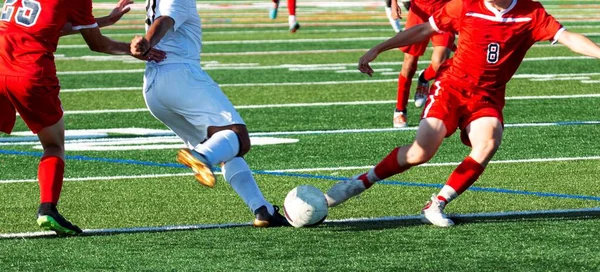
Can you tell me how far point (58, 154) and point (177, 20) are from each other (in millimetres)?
1009

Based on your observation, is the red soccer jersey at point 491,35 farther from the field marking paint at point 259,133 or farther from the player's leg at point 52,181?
the field marking paint at point 259,133

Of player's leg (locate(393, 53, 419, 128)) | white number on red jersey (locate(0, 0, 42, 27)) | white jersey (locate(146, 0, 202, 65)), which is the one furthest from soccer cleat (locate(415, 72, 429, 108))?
white number on red jersey (locate(0, 0, 42, 27))

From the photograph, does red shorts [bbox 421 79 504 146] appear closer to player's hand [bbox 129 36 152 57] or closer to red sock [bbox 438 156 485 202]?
red sock [bbox 438 156 485 202]

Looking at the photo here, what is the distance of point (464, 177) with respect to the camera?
782 centimetres

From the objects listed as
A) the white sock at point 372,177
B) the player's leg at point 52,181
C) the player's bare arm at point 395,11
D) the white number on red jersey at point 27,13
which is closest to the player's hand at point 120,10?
the white number on red jersey at point 27,13

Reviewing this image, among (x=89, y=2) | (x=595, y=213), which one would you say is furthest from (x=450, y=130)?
(x=89, y=2)

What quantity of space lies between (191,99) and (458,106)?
155cm

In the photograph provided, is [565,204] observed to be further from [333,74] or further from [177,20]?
[333,74]

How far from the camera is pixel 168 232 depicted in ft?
25.4

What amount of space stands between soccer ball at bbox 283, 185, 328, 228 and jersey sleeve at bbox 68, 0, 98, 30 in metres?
1.52

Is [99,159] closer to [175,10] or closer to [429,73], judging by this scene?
[175,10]

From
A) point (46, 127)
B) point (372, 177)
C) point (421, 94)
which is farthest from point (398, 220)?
point (421, 94)

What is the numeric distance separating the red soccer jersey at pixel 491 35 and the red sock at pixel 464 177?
467mm

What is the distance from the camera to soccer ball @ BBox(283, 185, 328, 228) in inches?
305
